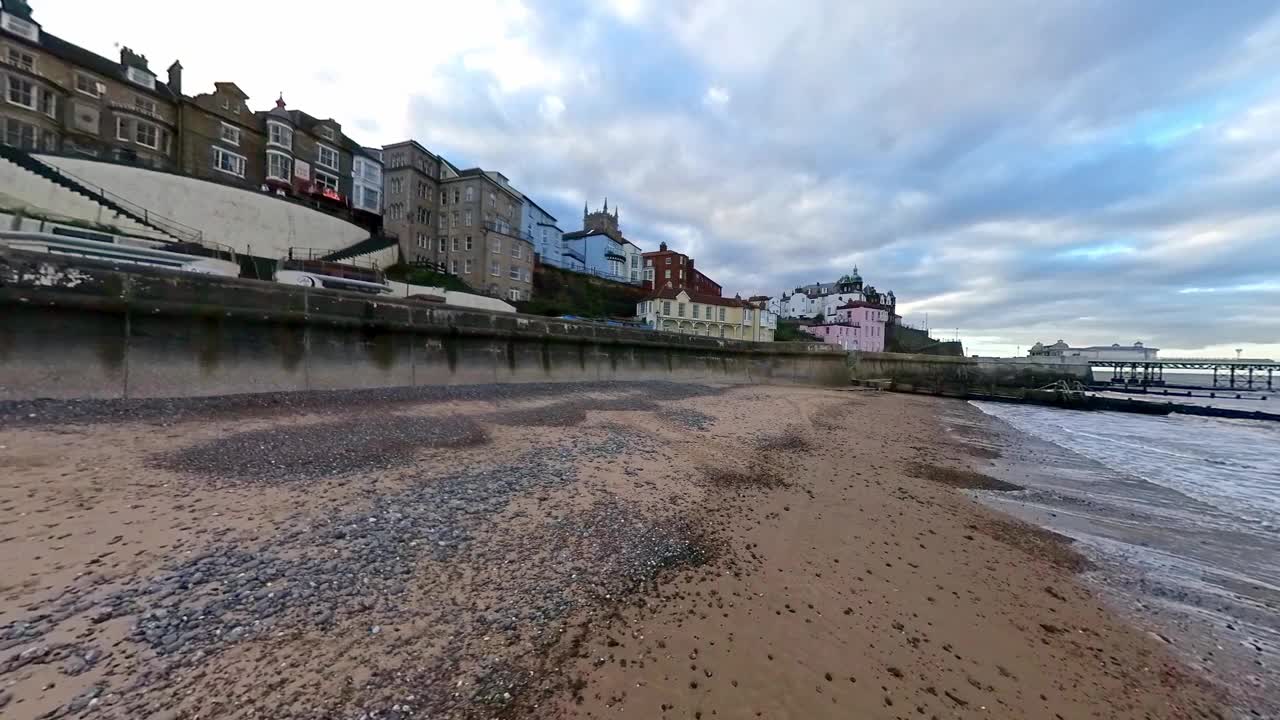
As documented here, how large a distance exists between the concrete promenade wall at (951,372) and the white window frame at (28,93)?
55060 millimetres

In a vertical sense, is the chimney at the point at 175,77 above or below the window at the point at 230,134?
above

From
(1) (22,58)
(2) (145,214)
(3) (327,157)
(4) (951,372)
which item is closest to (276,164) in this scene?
(3) (327,157)

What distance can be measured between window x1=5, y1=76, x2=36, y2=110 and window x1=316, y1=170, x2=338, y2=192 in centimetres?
1383

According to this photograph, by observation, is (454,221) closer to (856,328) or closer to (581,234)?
(581,234)

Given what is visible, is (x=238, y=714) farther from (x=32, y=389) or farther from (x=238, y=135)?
(x=238, y=135)

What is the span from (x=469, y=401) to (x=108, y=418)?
18.6ft

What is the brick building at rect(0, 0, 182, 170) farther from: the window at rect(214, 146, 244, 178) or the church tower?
the church tower

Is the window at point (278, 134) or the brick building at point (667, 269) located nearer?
the window at point (278, 134)

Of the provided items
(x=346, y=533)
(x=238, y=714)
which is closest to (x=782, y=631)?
(x=238, y=714)

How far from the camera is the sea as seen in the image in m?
4.04

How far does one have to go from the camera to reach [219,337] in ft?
28.4

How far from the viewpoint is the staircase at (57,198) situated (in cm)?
1748

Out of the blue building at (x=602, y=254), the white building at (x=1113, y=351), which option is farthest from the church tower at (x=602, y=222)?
the white building at (x=1113, y=351)

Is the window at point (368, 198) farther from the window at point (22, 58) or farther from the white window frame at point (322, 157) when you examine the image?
the window at point (22, 58)
